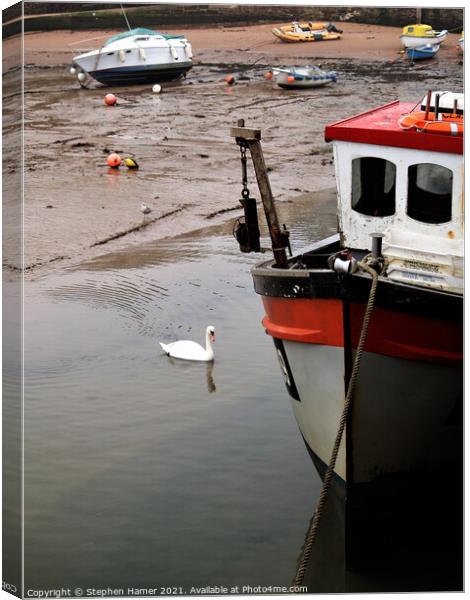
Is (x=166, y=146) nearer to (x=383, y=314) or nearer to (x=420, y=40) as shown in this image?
(x=420, y=40)

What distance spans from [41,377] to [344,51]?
22.2 feet

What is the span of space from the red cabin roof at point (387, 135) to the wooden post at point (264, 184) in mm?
698

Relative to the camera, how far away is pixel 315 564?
9227 mm

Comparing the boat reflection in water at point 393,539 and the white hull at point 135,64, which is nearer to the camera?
the boat reflection in water at point 393,539

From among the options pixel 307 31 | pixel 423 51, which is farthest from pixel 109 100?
pixel 423 51

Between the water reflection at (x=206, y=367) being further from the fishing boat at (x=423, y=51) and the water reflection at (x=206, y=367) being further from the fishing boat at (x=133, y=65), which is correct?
the fishing boat at (x=133, y=65)

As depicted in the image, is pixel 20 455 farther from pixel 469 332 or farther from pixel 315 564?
pixel 469 332

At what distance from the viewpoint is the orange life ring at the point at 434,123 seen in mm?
8695

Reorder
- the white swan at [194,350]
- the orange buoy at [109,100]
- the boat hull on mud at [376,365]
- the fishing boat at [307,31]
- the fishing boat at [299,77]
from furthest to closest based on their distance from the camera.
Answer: the orange buoy at [109,100]
the fishing boat at [299,77]
the white swan at [194,350]
the fishing boat at [307,31]
the boat hull on mud at [376,365]

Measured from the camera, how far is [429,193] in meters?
8.91

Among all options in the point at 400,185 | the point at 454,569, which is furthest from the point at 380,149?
the point at 454,569

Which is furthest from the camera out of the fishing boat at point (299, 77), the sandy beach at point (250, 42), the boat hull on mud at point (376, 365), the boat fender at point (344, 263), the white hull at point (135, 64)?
the fishing boat at point (299, 77)

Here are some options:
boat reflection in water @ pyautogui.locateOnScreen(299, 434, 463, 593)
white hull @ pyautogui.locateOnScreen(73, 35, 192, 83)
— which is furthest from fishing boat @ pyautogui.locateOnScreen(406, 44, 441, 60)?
white hull @ pyautogui.locateOnScreen(73, 35, 192, 83)

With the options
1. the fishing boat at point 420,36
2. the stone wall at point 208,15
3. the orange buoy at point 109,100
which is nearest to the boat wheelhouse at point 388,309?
the stone wall at point 208,15
